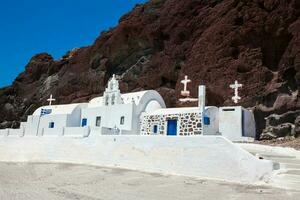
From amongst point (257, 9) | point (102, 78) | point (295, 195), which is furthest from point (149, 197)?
point (102, 78)

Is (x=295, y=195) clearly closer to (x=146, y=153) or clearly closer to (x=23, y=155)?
(x=146, y=153)

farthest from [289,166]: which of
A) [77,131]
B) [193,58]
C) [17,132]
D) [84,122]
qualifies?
[17,132]

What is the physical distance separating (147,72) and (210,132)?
578 inches

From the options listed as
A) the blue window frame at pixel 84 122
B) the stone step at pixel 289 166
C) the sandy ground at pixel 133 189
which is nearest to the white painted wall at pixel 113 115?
the blue window frame at pixel 84 122

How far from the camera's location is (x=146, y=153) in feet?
49.9

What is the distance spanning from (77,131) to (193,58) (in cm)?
1420

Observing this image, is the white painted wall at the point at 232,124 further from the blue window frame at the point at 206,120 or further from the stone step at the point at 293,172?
the stone step at the point at 293,172

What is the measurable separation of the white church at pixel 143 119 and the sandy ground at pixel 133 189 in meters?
7.90

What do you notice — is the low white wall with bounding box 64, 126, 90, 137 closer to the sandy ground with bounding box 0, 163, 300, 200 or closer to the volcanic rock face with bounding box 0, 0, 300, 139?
the sandy ground with bounding box 0, 163, 300, 200

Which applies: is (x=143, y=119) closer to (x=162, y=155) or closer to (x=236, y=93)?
(x=236, y=93)

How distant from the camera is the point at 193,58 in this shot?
97.0 ft

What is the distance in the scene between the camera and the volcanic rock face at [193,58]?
951 inches

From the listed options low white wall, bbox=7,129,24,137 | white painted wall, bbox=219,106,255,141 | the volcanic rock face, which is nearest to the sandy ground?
white painted wall, bbox=219,106,255,141

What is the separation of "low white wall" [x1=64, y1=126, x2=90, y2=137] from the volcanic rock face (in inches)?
448
